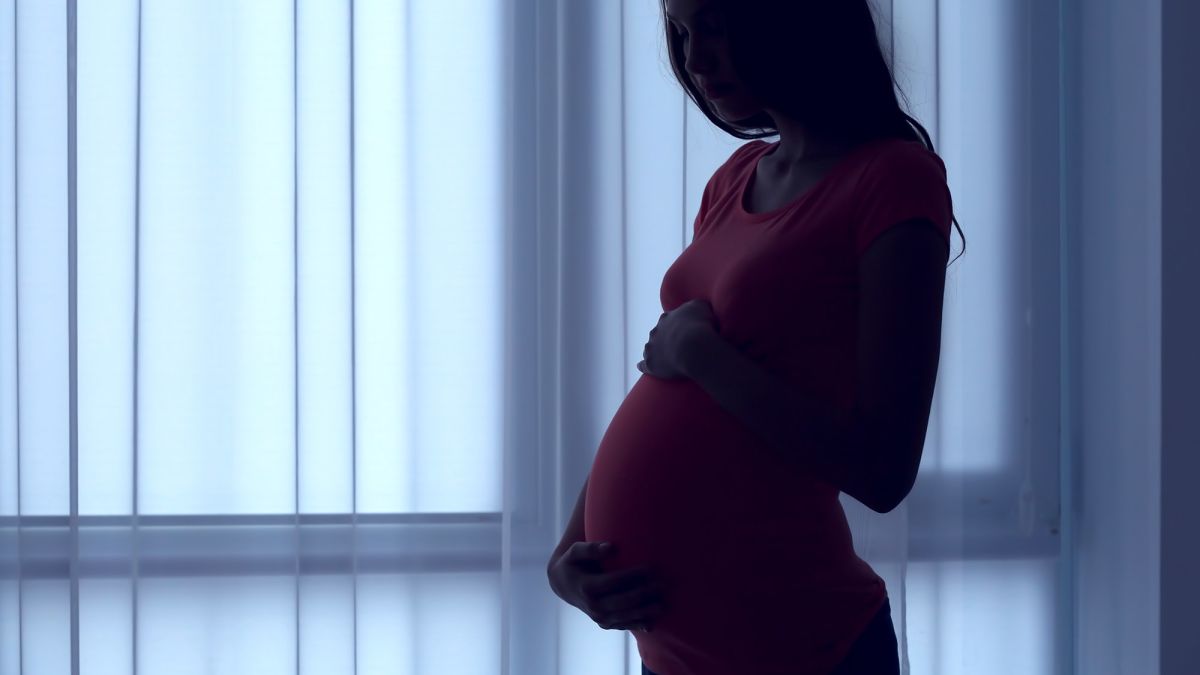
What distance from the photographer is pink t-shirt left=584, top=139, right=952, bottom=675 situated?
772 mm

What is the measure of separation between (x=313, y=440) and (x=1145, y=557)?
1364 millimetres

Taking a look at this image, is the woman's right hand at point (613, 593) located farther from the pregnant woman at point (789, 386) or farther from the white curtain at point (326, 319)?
the white curtain at point (326, 319)

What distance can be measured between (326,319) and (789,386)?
0.99 m

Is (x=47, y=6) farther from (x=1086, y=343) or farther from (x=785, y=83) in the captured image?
(x=1086, y=343)

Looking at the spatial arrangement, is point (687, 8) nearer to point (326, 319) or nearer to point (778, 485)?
point (778, 485)

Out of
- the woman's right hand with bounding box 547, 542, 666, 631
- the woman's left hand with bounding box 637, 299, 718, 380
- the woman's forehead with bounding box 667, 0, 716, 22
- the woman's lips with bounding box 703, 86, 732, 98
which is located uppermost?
the woman's forehead with bounding box 667, 0, 716, 22

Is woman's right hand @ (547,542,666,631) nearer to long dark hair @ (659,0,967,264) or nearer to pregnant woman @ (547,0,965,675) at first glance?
pregnant woman @ (547,0,965,675)

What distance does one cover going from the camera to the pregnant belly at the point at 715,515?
2.57 feet

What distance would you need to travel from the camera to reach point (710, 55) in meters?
0.85

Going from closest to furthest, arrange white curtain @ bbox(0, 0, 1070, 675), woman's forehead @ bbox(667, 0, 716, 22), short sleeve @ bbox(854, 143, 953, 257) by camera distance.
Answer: short sleeve @ bbox(854, 143, 953, 257)
woman's forehead @ bbox(667, 0, 716, 22)
white curtain @ bbox(0, 0, 1070, 675)

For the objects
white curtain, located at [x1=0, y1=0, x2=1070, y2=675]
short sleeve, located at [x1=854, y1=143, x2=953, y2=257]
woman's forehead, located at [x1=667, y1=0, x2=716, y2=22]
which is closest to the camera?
short sleeve, located at [x1=854, y1=143, x2=953, y2=257]

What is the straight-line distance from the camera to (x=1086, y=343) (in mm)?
1689

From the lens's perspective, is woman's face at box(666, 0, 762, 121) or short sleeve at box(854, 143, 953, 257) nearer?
short sleeve at box(854, 143, 953, 257)

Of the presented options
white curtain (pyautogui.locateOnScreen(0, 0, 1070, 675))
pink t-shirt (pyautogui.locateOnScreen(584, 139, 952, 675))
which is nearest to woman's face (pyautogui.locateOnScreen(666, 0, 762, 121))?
pink t-shirt (pyautogui.locateOnScreen(584, 139, 952, 675))
